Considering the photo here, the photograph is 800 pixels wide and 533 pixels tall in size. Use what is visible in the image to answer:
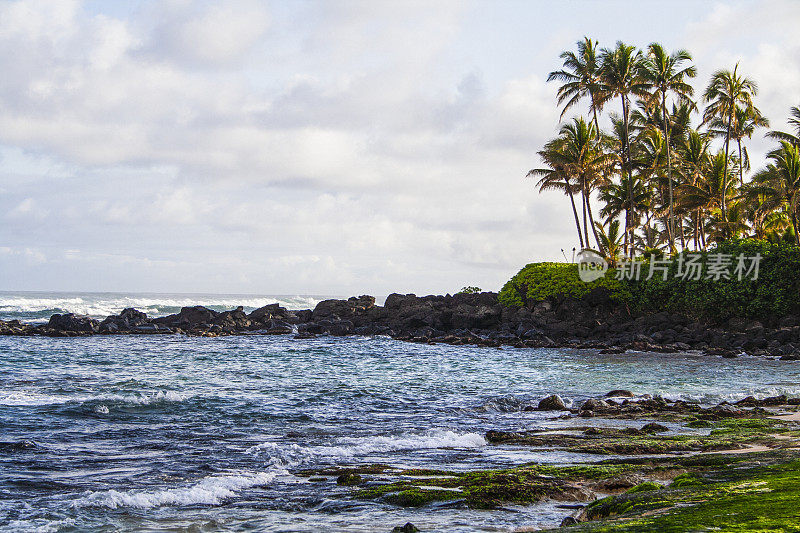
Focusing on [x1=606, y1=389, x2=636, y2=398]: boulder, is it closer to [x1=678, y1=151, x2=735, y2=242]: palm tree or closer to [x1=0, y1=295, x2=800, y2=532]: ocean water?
[x1=0, y1=295, x2=800, y2=532]: ocean water

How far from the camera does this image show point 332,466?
30.9 feet

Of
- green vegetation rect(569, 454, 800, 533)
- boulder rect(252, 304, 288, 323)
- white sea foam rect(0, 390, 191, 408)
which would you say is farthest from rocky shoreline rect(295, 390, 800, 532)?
boulder rect(252, 304, 288, 323)

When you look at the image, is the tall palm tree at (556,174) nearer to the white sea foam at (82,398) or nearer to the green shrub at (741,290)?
Answer: the green shrub at (741,290)

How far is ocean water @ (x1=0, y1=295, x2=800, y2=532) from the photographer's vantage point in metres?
7.05

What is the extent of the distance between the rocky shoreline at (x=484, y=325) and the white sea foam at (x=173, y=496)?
24786mm

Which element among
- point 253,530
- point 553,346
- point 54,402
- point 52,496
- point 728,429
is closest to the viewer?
point 253,530

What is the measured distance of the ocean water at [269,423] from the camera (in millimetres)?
7047

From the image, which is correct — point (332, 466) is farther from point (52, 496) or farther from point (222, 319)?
point (222, 319)

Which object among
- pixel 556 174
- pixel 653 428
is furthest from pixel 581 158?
pixel 653 428

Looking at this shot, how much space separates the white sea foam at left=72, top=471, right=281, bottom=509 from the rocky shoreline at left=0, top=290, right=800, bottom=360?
2479cm

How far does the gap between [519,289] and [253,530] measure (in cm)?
3748

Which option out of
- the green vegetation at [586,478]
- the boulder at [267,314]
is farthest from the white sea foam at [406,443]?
the boulder at [267,314]

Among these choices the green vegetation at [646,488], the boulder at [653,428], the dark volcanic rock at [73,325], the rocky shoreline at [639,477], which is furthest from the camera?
the dark volcanic rock at [73,325]

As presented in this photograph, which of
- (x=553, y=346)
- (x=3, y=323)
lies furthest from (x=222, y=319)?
(x=553, y=346)
